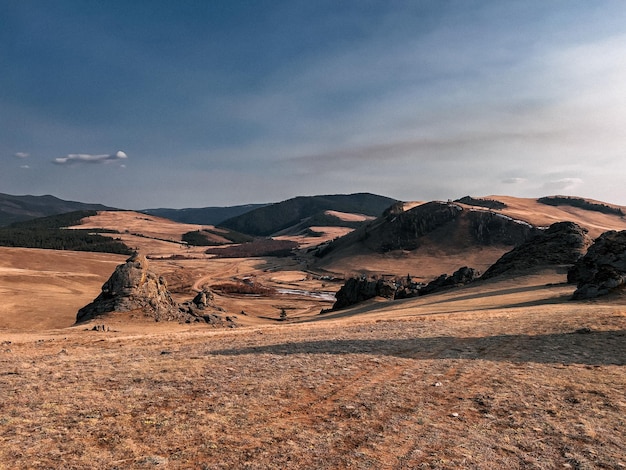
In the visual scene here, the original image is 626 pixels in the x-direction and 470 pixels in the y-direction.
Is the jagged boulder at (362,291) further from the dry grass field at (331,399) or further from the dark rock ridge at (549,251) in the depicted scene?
the dry grass field at (331,399)

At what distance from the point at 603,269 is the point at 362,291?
36853 millimetres

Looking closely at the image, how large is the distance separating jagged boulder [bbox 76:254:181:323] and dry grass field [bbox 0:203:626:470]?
1798 cm

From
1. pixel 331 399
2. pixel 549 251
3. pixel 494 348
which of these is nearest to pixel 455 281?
pixel 549 251

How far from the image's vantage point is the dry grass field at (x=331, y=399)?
8.01 metres

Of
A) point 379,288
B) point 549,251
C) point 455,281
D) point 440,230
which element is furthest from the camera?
point 440,230

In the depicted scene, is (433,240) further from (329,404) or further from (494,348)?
(329,404)

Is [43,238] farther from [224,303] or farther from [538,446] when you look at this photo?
[538,446]

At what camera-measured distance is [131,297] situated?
43.5 meters

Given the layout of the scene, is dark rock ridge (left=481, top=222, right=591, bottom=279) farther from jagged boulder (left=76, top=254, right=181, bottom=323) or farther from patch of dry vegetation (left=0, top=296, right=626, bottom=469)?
jagged boulder (left=76, top=254, right=181, bottom=323)

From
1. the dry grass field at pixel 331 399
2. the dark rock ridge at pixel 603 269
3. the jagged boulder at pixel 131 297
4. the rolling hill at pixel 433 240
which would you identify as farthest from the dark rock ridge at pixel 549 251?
the rolling hill at pixel 433 240

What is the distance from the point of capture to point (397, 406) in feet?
35.6

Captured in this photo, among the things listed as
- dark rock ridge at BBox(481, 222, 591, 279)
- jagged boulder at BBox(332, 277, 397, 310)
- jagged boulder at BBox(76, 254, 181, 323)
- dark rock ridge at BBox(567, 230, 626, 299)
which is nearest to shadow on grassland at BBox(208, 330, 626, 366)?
dark rock ridge at BBox(567, 230, 626, 299)

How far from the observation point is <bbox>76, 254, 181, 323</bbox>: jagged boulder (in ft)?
139

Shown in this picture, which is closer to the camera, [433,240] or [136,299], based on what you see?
[136,299]
